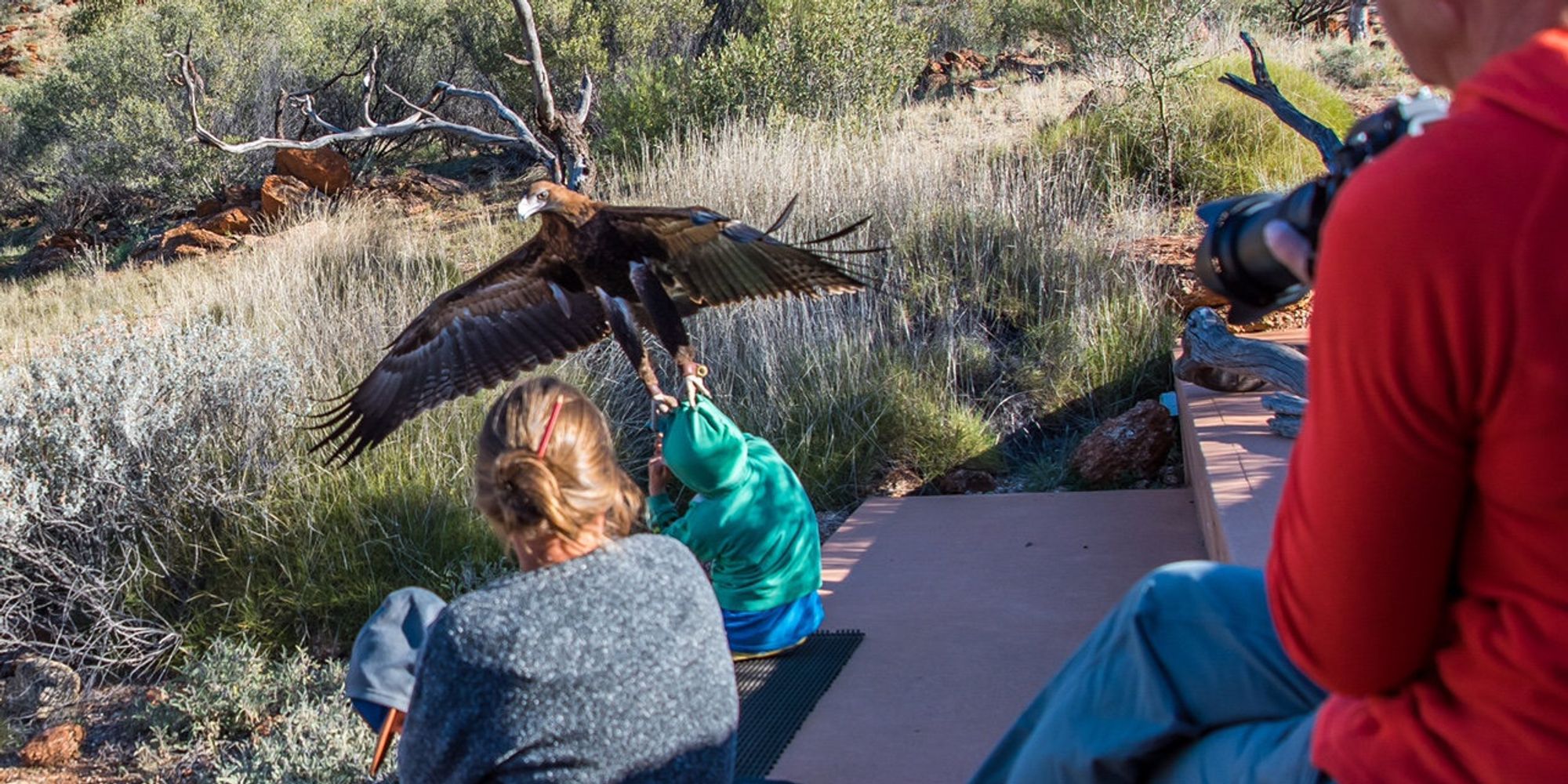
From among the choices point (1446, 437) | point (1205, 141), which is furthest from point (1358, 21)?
point (1446, 437)

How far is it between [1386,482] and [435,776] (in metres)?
1.38

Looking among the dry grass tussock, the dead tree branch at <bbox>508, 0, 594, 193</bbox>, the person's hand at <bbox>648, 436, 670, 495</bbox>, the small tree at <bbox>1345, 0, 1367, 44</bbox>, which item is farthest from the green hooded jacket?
Answer: the small tree at <bbox>1345, 0, 1367, 44</bbox>

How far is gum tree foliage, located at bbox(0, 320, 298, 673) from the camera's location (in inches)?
186

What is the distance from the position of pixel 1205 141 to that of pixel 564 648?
761cm

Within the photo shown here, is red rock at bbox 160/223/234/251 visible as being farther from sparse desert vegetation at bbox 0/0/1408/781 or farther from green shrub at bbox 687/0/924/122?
green shrub at bbox 687/0/924/122

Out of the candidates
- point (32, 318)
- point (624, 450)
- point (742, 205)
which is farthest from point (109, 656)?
point (32, 318)

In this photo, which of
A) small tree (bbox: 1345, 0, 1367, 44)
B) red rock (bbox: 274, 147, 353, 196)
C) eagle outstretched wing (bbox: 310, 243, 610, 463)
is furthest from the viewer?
small tree (bbox: 1345, 0, 1367, 44)

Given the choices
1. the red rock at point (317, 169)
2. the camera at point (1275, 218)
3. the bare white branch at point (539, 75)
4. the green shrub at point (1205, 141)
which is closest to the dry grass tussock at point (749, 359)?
the green shrub at point (1205, 141)

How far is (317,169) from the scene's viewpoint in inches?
549

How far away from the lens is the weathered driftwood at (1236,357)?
13.9ft

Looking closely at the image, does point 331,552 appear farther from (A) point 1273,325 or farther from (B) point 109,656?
(A) point 1273,325

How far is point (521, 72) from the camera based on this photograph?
14.5 m

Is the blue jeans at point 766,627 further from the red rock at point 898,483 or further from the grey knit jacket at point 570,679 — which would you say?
the red rock at point 898,483

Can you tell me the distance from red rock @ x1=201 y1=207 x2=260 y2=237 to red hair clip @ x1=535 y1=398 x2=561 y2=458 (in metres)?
12.6
